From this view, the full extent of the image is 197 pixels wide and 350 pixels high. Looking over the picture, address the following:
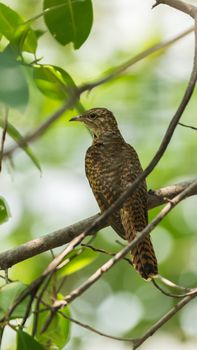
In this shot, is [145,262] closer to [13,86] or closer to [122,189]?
[122,189]

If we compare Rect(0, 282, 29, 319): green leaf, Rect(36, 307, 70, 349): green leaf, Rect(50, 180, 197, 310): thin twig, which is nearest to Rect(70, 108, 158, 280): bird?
Rect(36, 307, 70, 349): green leaf

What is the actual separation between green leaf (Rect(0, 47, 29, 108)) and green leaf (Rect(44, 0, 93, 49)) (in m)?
1.24

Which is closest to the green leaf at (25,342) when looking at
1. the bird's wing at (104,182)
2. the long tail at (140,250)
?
the long tail at (140,250)

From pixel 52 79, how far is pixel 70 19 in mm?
385

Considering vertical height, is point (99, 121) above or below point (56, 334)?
below

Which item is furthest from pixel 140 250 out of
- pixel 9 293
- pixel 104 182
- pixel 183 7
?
pixel 183 7

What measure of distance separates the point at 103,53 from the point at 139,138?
128cm

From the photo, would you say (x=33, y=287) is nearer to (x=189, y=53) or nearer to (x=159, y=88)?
(x=159, y=88)

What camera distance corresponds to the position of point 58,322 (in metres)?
4.07

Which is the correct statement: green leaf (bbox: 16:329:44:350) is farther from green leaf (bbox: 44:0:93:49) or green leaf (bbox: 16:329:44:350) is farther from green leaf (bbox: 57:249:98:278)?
green leaf (bbox: 44:0:93:49)

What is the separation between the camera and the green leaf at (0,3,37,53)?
11.8 ft

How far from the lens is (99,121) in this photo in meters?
6.57

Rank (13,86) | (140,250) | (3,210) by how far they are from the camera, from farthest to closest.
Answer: (140,250)
(3,210)
(13,86)

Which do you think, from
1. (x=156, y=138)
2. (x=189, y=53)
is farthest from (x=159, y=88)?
(x=189, y=53)
